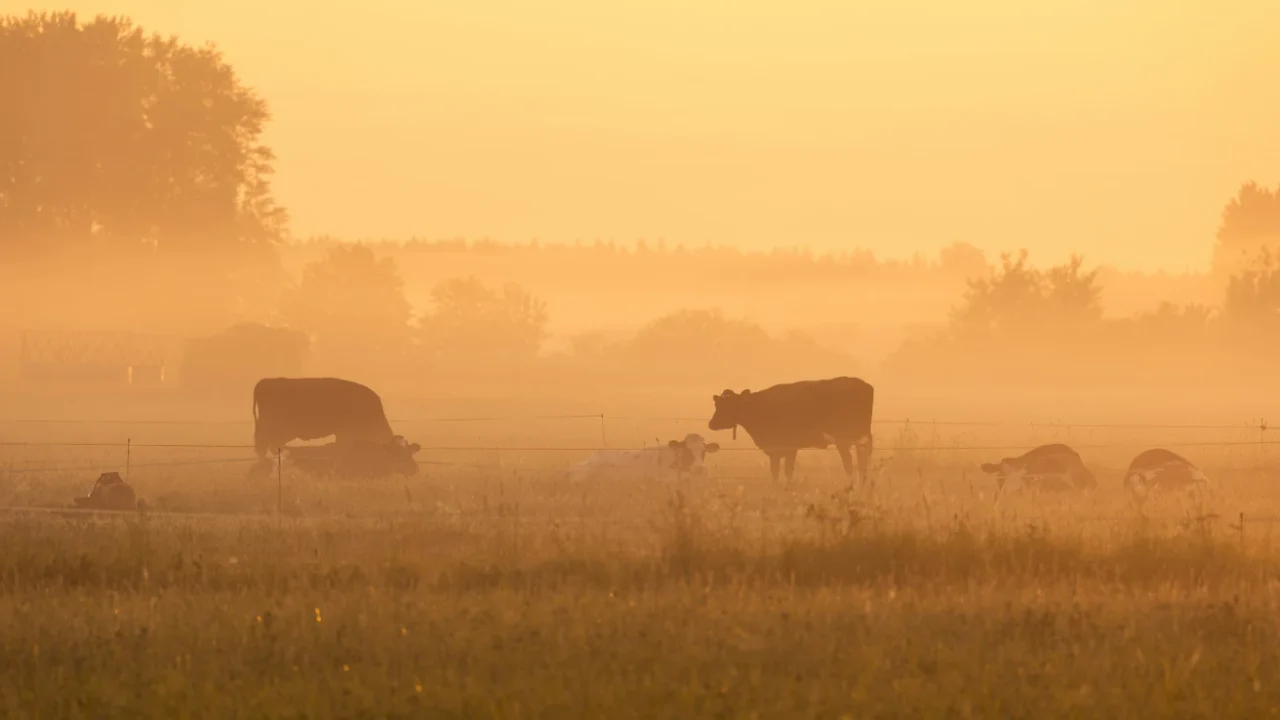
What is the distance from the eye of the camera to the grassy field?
30.2 feet

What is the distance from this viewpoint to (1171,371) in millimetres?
93375

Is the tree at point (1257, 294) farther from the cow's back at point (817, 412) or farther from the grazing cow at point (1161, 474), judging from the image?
the grazing cow at point (1161, 474)

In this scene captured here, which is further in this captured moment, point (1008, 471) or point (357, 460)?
point (357, 460)

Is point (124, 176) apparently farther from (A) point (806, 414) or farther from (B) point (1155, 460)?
(B) point (1155, 460)

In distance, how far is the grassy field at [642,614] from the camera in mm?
9203

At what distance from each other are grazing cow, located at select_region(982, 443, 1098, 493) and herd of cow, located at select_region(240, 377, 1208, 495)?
0.02 m

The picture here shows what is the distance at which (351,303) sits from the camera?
312 feet

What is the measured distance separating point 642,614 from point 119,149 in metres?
61.0

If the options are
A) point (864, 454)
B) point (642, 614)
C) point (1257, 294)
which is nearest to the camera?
point (642, 614)

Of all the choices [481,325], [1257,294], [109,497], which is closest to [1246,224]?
[1257,294]

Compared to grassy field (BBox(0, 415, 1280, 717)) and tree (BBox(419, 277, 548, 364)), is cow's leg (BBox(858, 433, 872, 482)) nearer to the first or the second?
Result: grassy field (BBox(0, 415, 1280, 717))

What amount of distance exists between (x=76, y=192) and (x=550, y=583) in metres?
59.2

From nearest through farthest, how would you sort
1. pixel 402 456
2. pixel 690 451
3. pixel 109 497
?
1. pixel 109 497
2. pixel 690 451
3. pixel 402 456

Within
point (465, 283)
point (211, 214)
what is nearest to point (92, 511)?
point (211, 214)
